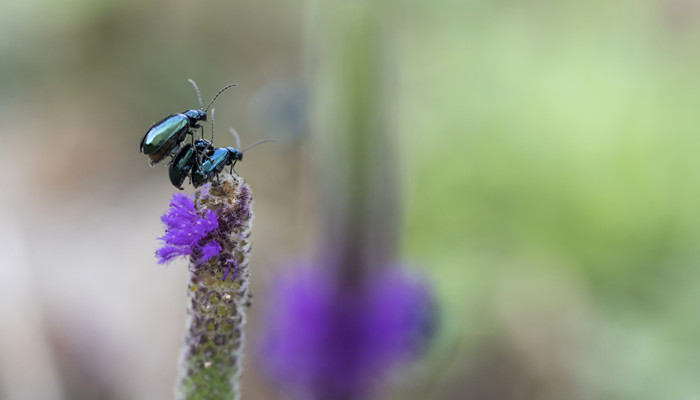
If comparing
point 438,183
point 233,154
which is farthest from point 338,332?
point 438,183

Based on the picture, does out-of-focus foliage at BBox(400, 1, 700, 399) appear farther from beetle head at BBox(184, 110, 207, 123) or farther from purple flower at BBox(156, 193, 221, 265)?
purple flower at BBox(156, 193, 221, 265)

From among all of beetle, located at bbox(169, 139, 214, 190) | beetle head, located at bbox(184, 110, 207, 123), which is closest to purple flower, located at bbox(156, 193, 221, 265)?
beetle, located at bbox(169, 139, 214, 190)

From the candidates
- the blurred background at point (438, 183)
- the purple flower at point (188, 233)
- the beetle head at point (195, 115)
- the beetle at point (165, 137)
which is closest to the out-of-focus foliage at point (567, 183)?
the blurred background at point (438, 183)

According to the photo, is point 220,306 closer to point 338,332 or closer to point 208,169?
point 208,169

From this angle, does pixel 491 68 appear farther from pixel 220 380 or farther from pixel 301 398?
pixel 220 380

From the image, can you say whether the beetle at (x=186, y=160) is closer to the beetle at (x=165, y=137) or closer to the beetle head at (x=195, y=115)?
the beetle at (x=165, y=137)

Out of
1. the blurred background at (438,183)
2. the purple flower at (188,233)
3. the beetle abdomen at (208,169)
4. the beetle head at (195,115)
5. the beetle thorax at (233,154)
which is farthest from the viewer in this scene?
the blurred background at (438,183)

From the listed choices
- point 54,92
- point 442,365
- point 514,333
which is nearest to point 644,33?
point 514,333
